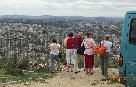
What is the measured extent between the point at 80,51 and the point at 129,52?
5.00 meters

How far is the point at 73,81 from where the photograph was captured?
14.4m

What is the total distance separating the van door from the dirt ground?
5.97ft

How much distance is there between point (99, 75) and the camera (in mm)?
15453

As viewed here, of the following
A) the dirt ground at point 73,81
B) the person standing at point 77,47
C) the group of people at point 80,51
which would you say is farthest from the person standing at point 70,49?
the dirt ground at point 73,81

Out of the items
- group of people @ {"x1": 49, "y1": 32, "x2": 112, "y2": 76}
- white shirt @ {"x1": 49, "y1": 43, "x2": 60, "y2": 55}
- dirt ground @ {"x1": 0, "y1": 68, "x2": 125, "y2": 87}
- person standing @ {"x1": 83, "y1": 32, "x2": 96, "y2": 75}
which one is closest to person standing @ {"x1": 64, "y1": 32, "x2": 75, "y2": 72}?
group of people @ {"x1": 49, "y1": 32, "x2": 112, "y2": 76}

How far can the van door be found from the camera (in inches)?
441

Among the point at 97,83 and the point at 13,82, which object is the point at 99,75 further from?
the point at 13,82

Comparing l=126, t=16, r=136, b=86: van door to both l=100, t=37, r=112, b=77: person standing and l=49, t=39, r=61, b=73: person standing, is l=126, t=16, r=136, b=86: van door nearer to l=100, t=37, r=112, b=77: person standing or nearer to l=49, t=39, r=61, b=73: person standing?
l=100, t=37, r=112, b=77: person standing

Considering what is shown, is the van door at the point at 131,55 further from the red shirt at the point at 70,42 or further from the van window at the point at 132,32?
the red shirt at the point at 70,42

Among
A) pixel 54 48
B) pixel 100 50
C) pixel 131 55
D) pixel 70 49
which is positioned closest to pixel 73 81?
pixel 100 50

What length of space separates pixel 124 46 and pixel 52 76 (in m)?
4.56

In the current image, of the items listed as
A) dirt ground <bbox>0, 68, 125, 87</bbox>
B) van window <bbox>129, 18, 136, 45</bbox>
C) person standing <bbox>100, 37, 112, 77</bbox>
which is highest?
van window <bbox>129, 18, 136, 45</bbox>

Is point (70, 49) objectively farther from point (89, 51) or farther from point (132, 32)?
point (132, 32)

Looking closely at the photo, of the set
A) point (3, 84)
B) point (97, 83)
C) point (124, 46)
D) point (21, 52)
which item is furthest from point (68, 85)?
point (21, 52)
